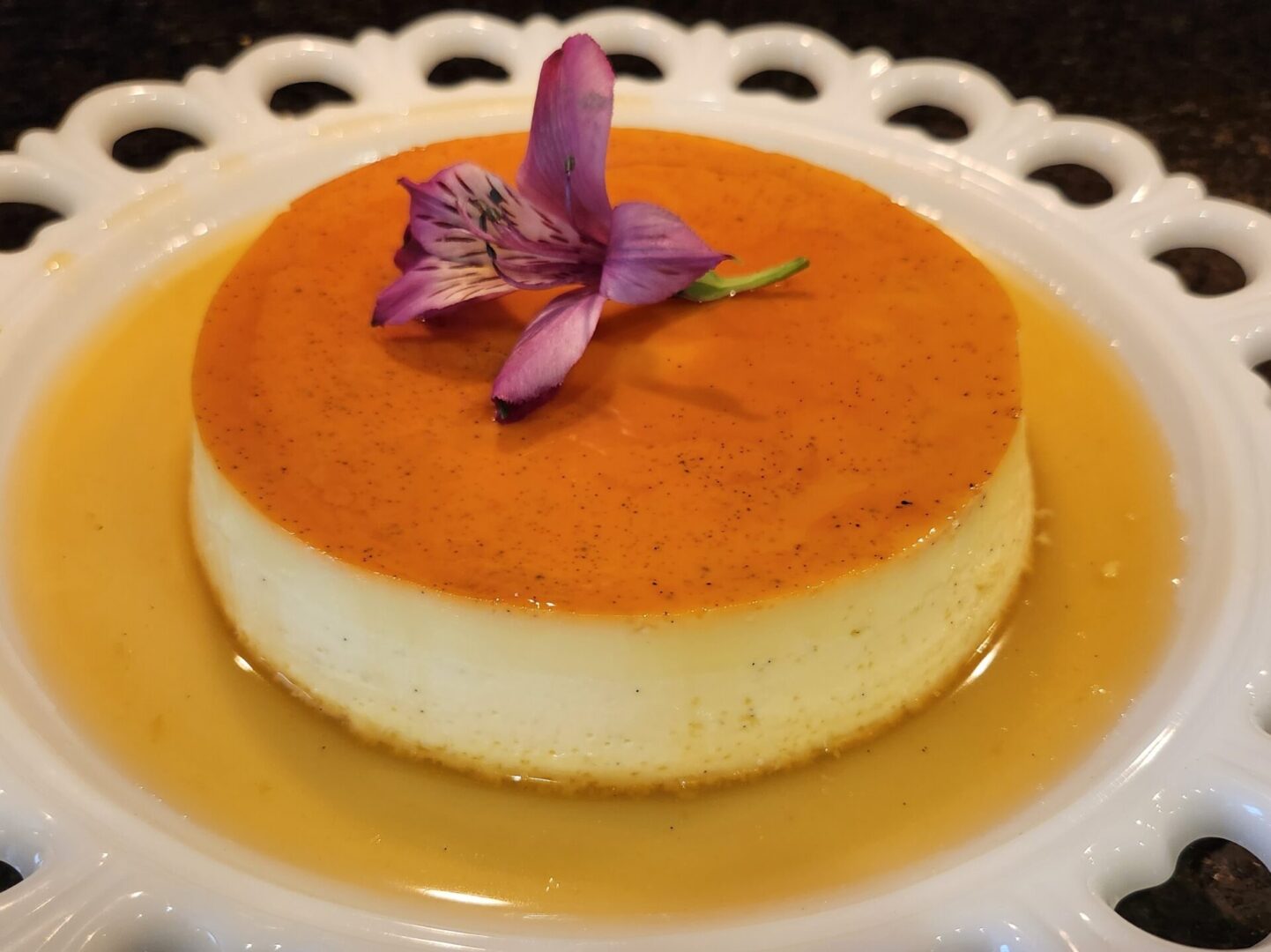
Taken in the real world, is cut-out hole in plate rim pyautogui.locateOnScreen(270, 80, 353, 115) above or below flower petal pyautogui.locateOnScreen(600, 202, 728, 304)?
above

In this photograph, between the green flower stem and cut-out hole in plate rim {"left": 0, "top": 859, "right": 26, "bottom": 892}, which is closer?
cut-out hole in plate rim {"left": 0, "top": 859, "right": 26, "bottom": 892}

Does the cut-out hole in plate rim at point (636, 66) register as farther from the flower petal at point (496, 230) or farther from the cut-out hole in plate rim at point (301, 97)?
the flower petal at point (496, 230)

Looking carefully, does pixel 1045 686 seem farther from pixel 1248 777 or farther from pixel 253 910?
pixel 253 910

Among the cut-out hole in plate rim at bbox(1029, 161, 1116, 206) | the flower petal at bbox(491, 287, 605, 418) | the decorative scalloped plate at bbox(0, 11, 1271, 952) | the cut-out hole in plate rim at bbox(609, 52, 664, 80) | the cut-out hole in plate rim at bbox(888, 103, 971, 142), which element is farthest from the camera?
the cut-out hole in plate rim at bbox(609, 52, 664, 80)

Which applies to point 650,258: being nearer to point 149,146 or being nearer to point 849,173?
point 849,173

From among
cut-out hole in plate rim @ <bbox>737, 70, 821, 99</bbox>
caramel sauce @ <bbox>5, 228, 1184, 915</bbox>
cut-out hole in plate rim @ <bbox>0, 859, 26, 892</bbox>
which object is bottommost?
cut-out hole in plate rim @ <bbox>0, 859, 26, 892</bbox>

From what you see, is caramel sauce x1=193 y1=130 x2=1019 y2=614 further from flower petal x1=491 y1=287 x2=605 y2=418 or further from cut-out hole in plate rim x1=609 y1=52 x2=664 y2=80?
cut-out hole in plate rim x1=609 y1=52 x2=664 y2=80

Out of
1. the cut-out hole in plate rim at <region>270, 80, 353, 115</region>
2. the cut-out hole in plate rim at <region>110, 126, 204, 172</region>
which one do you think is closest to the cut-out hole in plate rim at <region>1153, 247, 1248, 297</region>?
the cut-out hole in plate rim at <region>270, 80, 353, 115</region>

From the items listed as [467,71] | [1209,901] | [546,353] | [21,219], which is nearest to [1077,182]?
[467,71]
